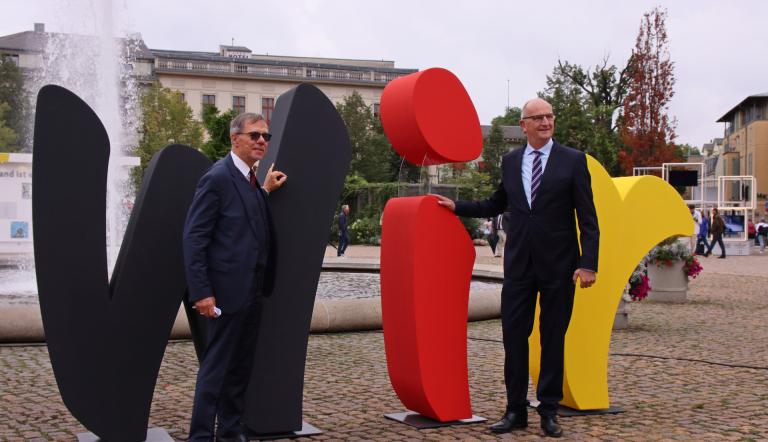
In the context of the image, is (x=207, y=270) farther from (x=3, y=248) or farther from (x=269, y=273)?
(x=3, y=248)

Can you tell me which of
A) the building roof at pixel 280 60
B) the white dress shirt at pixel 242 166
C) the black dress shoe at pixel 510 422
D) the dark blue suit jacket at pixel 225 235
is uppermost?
the building roof at pixel 280 60

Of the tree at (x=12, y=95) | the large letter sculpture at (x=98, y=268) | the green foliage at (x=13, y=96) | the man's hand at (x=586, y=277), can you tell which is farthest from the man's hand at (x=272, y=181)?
the tree at (x=12, y=95)

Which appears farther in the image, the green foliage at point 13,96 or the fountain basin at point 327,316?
the green foliage at point 13,96

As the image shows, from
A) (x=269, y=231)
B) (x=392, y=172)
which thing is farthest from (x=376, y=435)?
(x=392, y=172)

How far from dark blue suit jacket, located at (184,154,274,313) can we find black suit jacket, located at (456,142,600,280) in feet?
5.69

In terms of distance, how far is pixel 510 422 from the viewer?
223 inches

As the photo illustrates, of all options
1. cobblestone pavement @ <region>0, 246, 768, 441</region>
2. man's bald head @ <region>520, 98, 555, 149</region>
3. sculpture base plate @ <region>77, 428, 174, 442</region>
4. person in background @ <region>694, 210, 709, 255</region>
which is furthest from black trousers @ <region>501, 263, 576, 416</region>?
person in background @ <region>694, 210, 709, 255</region>

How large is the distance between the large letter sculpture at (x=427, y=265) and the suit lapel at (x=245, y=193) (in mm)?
1215

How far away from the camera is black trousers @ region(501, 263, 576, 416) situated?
225 inches

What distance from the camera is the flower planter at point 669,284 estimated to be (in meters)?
14.9

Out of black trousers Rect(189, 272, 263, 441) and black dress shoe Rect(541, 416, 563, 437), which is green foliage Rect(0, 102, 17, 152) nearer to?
black trousers Rect(189, 272, 263, 441)

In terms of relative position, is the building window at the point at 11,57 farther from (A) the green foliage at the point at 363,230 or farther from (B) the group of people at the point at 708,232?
(B) the group of people at the point at 708,232

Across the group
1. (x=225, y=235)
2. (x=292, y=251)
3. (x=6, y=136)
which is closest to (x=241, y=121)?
(x=225, y=235)

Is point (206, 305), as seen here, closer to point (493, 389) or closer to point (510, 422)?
point (510, 422)
